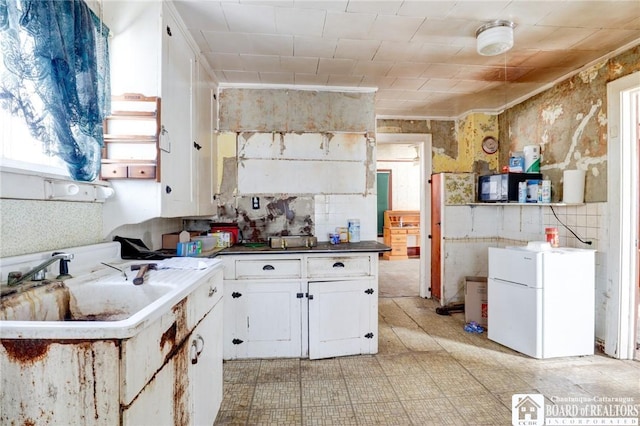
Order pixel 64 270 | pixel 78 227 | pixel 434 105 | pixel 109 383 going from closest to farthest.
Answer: pixel 109 383 < pixel 64 270 < pixel 78 227 < pixel 434 105

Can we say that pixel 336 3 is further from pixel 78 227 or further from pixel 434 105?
pixel 434 105

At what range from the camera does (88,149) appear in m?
1.52

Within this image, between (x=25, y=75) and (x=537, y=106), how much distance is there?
3997 mm

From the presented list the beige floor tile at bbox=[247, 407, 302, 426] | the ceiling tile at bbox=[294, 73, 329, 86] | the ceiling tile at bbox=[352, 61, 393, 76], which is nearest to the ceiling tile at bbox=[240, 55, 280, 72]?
the ceiling tile at bbox=[294, 73, 329, 86]

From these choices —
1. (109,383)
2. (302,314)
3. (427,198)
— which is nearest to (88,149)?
(109,383)

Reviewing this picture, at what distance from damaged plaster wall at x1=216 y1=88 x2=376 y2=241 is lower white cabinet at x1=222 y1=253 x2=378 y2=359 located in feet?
2.09

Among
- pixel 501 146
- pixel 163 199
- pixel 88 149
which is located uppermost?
pixel 501 146

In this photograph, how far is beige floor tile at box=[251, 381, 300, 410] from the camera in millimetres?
1979

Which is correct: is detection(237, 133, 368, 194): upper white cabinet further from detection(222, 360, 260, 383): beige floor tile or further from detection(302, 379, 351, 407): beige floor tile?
detection(302, 379, 351, 407): beige floor tile

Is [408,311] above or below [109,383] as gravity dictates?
below

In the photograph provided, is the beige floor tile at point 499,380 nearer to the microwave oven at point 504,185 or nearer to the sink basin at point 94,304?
the microwave oven at point 504,185

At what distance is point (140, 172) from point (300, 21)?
1.37 m

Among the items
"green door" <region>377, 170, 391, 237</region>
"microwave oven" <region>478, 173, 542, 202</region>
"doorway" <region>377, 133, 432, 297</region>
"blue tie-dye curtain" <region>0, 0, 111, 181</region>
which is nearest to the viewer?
"blue tie-dye curtain" <region>0, 0, 111, 181</region>

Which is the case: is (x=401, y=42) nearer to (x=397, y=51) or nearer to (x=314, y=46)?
(x=397, y=51)
